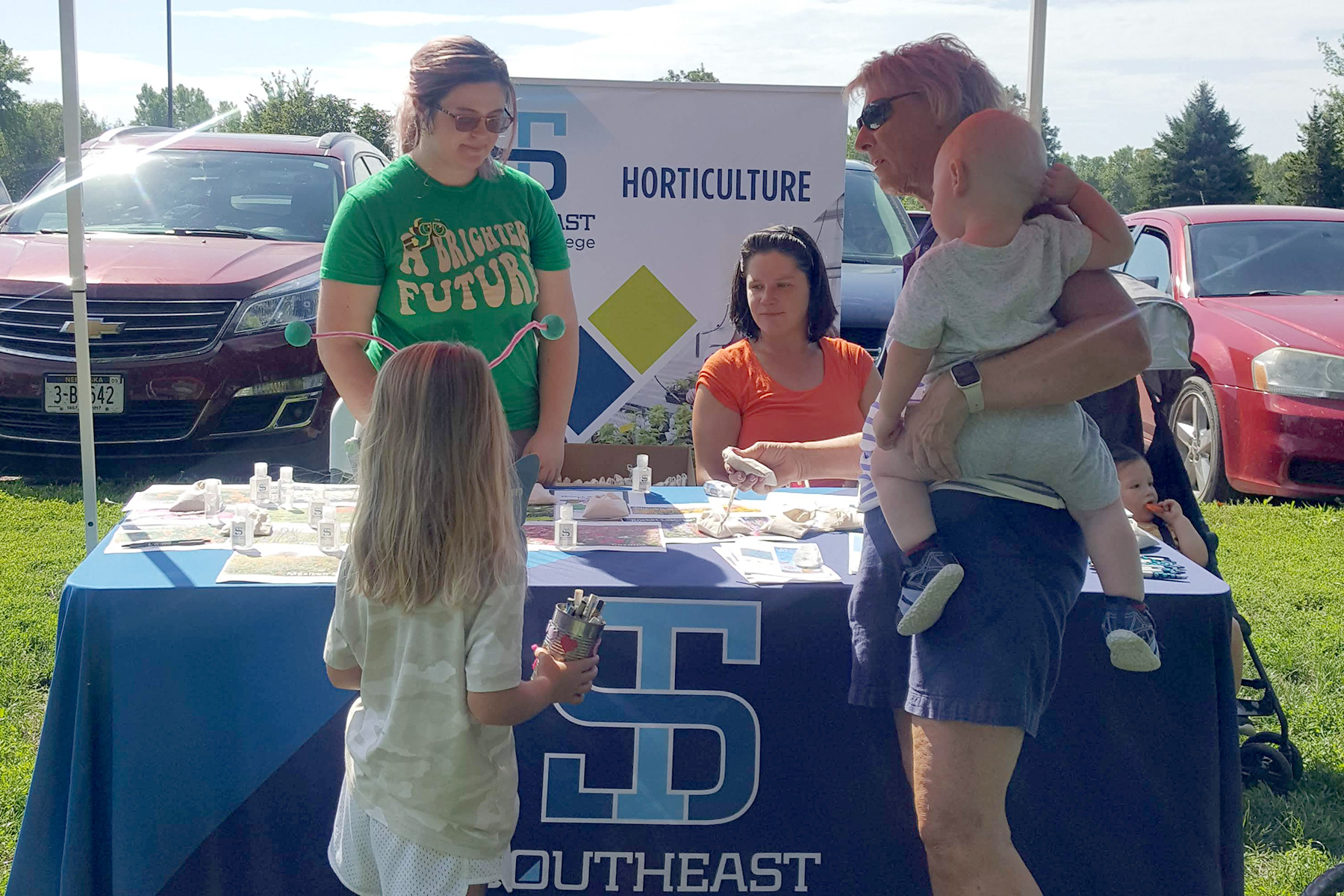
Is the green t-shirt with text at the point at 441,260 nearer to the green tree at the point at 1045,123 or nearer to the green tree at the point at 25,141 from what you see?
the green tree at the point at 1045,123

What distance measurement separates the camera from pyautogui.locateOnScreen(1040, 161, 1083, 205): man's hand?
5.44ft

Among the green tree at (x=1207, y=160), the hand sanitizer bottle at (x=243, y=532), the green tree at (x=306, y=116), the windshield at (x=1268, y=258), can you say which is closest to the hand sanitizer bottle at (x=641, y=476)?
the hand sanitizer bottle at (x=243, y=532)

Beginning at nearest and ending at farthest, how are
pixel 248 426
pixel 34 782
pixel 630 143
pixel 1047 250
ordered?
pixel 1047 250
pixel 34 782
pixel 630 143
pixel 248 426

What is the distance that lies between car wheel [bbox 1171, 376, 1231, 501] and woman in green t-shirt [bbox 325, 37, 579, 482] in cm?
423

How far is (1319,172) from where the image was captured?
2239 cm

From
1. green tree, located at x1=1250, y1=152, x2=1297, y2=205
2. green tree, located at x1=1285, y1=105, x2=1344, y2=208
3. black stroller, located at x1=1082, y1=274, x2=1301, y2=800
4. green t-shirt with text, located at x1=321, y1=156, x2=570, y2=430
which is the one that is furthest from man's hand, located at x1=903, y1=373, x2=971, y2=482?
green tree, located at x1=1285, y1=105, x2=1344, y2=208

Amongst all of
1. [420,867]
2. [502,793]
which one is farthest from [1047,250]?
[420,867]

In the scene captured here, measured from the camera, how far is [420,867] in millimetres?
1635

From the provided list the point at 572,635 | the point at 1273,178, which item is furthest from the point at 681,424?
the point at 1273,178

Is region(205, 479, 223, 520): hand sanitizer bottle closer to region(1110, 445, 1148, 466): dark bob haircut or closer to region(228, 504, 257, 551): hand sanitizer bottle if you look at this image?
region(228, 504, 257, 551): hand sanitizer bottle

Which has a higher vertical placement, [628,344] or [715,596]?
[628,344]

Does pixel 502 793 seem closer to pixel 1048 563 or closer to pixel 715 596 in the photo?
pixel 715 596

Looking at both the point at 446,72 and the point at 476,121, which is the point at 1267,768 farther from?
the point at 446,72

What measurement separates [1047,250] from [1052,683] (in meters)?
0.63
